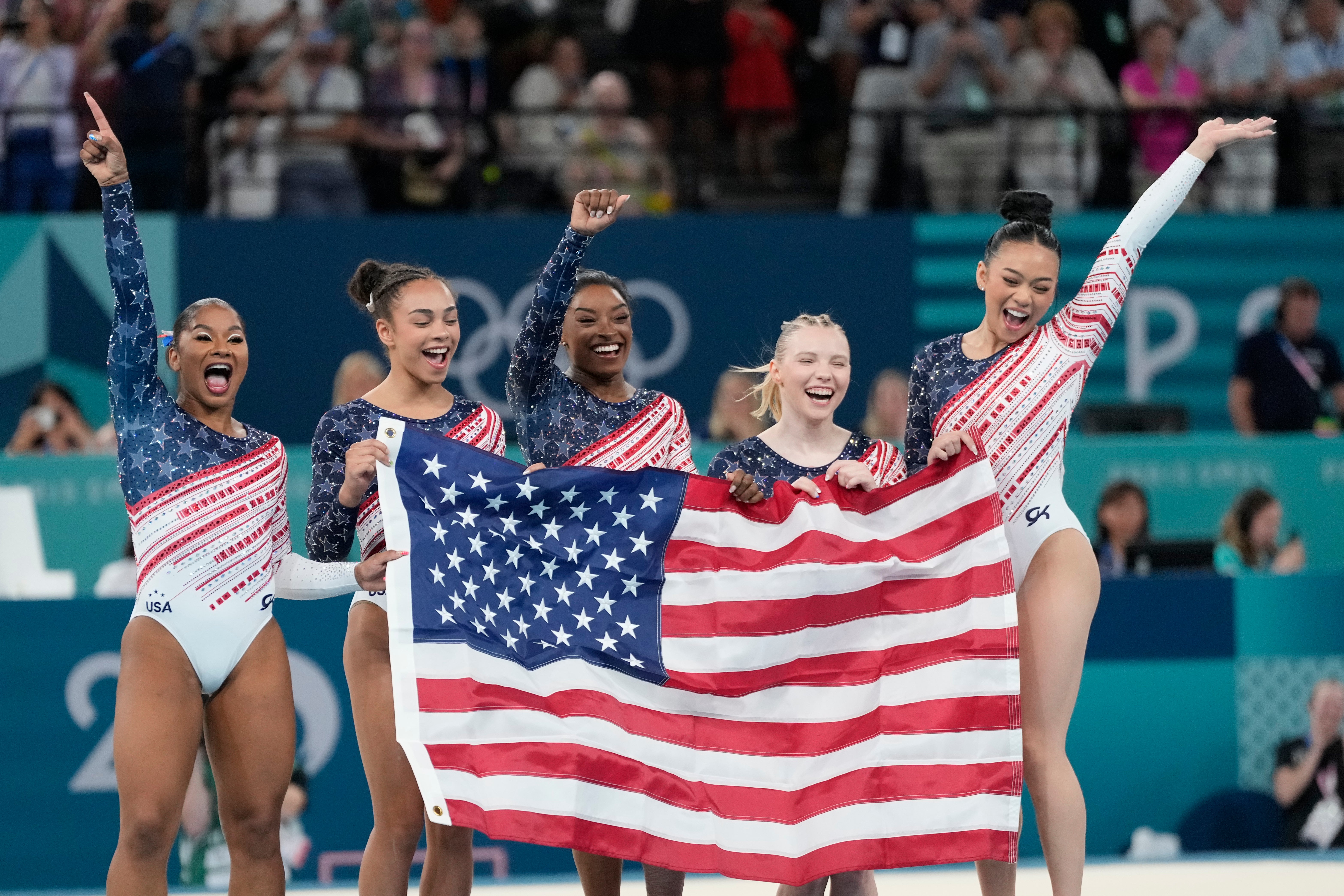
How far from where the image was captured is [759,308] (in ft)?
29.8

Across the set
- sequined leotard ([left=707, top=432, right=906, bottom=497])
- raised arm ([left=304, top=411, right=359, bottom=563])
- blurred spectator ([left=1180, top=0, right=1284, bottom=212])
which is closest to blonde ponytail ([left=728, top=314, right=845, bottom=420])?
sequined leotard ([left=707, top=432, right=906, bottom=497])

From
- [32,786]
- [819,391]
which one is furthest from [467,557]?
[32,786]

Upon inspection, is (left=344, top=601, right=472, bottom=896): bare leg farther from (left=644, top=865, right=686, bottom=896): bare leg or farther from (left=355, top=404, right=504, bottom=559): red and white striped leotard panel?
(left=644, top=865, right=686, bottom=896): bare leg

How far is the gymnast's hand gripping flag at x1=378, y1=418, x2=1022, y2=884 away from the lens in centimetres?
433

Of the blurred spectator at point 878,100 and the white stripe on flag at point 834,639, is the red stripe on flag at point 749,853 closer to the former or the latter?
the white stripe on flag at point 834,639

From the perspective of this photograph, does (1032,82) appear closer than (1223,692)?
No

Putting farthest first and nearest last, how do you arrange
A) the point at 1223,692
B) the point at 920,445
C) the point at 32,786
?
1. the point at 1223,692
2. the point at 32,786
3. the point at 920,445

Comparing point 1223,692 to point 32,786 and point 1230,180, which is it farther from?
point 32,786

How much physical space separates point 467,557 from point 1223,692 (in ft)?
12.4

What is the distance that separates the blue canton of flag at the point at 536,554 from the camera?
4.41m

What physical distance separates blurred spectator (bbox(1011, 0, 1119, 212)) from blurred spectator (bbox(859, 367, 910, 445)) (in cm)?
188

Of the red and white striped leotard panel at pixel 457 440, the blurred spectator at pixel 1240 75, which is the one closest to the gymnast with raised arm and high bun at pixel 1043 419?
the red and white striped leotard panel at pixel 457 440

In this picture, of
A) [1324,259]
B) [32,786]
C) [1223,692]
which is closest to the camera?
[32,786]

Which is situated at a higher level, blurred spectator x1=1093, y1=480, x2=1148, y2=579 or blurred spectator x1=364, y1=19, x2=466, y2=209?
blurred spectator x1=364, y1=19, x2=466, y2=209
